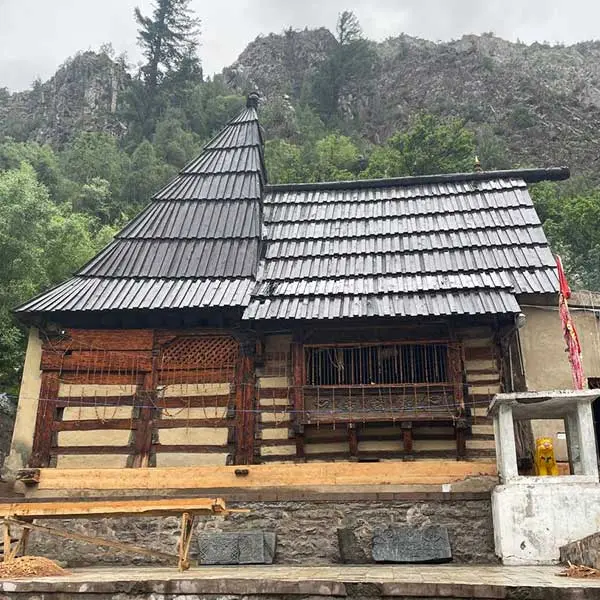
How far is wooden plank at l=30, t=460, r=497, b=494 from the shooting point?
392 inches

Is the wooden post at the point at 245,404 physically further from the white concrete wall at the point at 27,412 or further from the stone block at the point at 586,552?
the stone block at the point at 586,552

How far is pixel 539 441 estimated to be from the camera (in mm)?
9672

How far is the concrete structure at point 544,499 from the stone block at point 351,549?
202 cm

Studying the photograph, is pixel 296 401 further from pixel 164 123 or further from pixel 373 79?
pixel 373 79

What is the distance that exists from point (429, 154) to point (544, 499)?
25.2m

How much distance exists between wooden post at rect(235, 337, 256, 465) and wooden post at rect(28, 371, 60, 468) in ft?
11.0

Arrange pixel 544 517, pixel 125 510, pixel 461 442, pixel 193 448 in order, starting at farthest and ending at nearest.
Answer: pixel 193 448, pixel 461 442, pixel 544 517, pixel 125 510

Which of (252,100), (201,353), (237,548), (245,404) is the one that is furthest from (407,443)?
(252,100)

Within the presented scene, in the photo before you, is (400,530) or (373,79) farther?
(373,79)

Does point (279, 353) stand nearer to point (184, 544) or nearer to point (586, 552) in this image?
→ point (184, 544)

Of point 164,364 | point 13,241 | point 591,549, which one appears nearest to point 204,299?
point 164,364

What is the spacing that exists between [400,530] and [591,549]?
4040 mm

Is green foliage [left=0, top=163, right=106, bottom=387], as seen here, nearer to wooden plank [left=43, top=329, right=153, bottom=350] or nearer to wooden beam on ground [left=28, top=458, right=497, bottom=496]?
wooden plank [left=43, top=329, right=153, bottom=350]

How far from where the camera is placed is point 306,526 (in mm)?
9672
